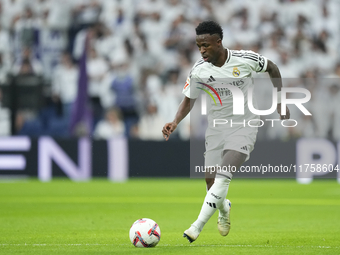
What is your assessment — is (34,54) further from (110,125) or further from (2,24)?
(110,125)

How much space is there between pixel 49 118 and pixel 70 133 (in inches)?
23.9

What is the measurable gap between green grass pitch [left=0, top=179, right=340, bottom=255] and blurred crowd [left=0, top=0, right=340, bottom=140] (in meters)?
1.53

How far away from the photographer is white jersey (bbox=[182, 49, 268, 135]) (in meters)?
6.48

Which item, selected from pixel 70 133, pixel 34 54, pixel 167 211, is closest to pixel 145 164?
pixel 70 133

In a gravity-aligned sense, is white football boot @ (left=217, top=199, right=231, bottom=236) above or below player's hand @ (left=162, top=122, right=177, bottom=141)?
below

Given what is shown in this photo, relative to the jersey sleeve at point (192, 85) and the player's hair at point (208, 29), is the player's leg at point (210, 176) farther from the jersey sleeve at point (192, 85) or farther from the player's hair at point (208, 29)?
the player's hair at point (208, 29)

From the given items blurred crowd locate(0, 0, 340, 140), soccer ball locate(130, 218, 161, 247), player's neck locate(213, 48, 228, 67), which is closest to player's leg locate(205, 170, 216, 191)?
soccer ball locate(130, 218, 161, 247)

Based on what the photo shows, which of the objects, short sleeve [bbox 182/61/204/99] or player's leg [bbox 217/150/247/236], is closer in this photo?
player's leg [bbox 217/150/247/236]

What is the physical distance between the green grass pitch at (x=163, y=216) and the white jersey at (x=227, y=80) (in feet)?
4.40

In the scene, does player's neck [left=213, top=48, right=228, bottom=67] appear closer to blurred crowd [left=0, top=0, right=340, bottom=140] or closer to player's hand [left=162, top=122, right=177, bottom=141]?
player's hand [left=162, top=122, right=177, bottom=141]

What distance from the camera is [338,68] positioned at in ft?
51.0

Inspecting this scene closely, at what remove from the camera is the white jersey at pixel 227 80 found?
6484 millimetres

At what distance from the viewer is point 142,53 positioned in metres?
16.2

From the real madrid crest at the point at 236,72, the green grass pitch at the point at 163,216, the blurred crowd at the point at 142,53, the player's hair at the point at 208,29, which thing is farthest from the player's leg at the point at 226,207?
the blurred crowd at the point at 142,53
